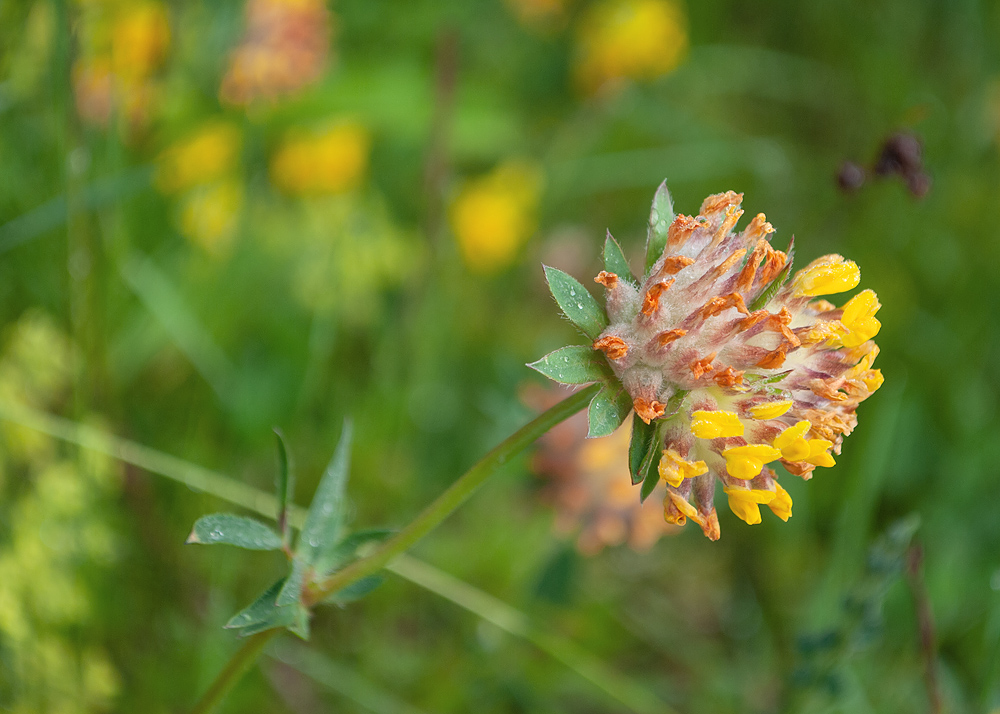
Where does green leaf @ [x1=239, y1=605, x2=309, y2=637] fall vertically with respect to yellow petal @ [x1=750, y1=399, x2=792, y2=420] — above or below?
below

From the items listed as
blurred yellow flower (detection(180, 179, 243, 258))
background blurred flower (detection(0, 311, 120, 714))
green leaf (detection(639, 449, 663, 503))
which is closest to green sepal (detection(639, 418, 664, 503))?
green leaf (detection(639, 449, 663, 503))

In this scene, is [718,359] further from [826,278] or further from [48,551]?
[48,551]

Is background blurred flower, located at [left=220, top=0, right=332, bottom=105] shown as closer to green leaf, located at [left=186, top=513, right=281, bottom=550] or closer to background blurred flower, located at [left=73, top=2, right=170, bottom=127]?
background blurred flower, located at [left=73, top=2, right=170, bottom=127]

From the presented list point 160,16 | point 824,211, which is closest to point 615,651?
point 824,211

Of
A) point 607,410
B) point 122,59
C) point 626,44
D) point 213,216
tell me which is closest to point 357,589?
point 607,410

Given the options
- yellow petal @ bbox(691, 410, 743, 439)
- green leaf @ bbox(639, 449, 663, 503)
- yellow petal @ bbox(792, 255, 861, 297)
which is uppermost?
yellow petal @ bbox(792, 255, 861, 297)

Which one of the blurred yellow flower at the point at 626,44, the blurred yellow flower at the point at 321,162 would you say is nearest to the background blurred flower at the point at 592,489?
the blurred yellow flower at the point at 321,162

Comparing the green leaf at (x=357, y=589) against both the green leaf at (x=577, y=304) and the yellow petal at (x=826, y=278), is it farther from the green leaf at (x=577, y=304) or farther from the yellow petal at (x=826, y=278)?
the yellow petal at (x=826, y=278)

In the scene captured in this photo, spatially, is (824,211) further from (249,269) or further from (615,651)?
(249,269)
